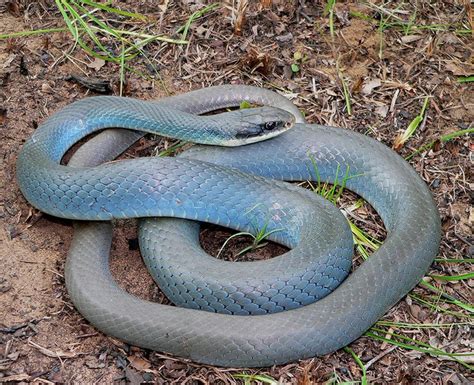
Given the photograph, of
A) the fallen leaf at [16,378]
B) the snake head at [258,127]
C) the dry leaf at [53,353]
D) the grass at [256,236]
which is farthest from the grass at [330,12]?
the fallen leaf at [16,378]

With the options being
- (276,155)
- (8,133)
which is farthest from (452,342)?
(8,133)

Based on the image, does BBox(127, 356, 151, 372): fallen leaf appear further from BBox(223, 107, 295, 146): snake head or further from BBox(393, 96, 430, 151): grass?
BBox(393, 96, 430, 151): grass

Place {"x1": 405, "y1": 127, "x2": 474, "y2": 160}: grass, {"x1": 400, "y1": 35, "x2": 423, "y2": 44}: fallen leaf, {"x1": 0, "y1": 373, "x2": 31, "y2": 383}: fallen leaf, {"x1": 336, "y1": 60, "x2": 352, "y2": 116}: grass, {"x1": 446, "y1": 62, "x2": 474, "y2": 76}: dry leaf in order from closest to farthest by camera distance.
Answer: {"x1": 0, "y1": 373, "x2": 31, "y2": 383}: fallen leaf
{"x1": 405, "y1": 127, "x2": 474, "y2": 160}: grass
{"x1": 336, "y1": 60, "x2": 352, "y2": 116}: grass
{"x1": 446, "y1": 62, "x2": 474, "y2": 76}: dry leaf
{"x1": 400, "y1": 35, "x2": 423, "y2": 44}: fallen leaf

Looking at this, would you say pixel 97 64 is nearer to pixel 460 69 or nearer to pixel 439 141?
pixel 439 141

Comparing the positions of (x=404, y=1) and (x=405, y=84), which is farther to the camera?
(x=404, y=1)

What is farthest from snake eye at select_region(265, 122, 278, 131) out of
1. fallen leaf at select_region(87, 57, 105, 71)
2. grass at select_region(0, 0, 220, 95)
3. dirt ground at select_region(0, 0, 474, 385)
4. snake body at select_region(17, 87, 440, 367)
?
fallen leaf at select_region(87, 57, 105, 71)

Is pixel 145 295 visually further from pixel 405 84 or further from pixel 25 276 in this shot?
pixel 405 84
